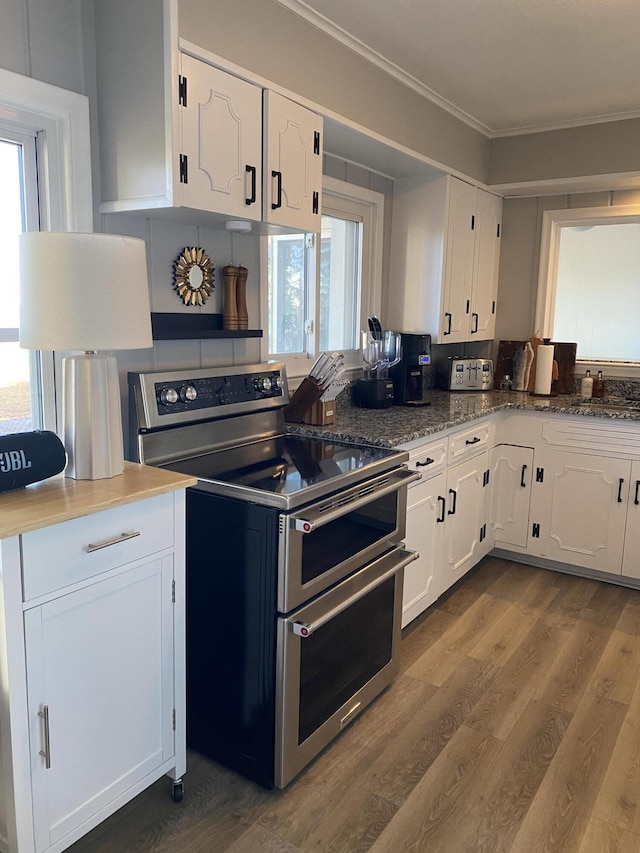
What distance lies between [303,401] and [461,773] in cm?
141

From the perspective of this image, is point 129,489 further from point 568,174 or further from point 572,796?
point 568,174

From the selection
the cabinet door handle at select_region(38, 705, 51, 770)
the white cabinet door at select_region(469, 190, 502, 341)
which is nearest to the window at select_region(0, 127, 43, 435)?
the cabinet door handle at select_region(38, 705, 51, 770)

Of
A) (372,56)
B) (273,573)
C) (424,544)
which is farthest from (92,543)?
(372,56)

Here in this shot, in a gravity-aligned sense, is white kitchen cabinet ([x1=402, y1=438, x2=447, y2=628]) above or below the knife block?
below

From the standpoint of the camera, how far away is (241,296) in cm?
239

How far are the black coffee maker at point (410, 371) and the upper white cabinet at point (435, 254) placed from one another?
264 mm

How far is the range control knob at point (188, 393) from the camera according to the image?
7.03ft

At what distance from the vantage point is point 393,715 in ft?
7.38

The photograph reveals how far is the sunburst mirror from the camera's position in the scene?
7.23 feet

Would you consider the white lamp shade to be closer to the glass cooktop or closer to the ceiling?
the glass cooktop

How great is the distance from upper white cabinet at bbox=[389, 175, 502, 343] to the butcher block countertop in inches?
83.7

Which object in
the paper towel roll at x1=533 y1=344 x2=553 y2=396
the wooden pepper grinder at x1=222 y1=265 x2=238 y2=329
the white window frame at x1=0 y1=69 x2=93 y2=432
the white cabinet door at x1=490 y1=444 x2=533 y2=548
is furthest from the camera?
the paper towel roll at x1=533 y1=344 x2=553 y2=396

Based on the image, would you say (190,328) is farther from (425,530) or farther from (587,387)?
(587,387)

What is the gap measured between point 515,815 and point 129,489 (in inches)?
55.0
